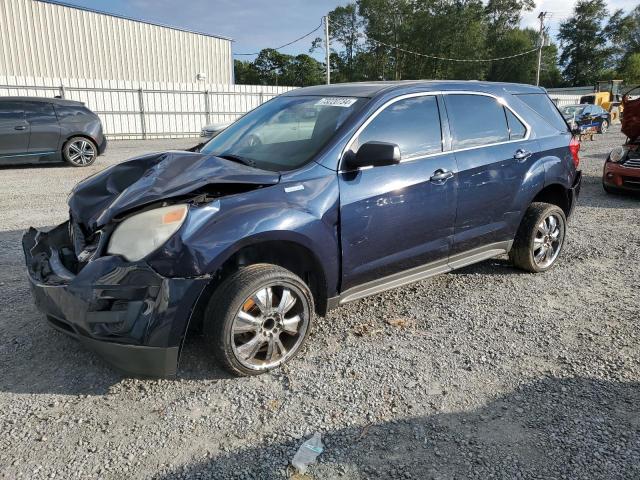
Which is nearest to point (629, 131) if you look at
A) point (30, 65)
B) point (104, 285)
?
point (104, 285)

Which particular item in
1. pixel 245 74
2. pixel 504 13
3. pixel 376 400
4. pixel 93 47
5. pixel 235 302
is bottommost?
pixel 376 400

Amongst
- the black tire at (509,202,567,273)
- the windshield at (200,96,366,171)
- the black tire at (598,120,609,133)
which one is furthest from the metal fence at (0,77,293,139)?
the black tire at (509,202,567,273)

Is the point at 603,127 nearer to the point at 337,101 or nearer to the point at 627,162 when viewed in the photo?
the point at 627,162

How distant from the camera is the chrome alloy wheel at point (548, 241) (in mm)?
4715

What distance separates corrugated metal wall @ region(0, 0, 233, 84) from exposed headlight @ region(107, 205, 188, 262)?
26.1 m

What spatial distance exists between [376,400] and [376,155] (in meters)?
1.51

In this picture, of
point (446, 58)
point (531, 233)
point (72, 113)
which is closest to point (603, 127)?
point (531, 233)

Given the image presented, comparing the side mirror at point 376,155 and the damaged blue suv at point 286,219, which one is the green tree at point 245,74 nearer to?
the damaged blue suv at point 286,219

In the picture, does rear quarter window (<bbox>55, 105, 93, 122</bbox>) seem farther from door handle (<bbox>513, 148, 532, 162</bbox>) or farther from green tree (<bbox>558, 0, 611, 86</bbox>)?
green tree (<bbox>558, 0, 611, 86</bbox>)

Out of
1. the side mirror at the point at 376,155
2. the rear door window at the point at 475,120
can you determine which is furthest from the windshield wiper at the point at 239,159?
the rear door window at the point at 475,120

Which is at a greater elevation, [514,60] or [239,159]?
[514,60]

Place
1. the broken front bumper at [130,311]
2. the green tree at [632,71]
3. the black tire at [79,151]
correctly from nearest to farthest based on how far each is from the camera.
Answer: the broken front bumper at [130,311] < the black tire at [79,151] < the green tree at [632,71]

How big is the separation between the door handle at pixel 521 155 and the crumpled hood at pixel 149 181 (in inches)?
93.4

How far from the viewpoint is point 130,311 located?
2.54 metres
